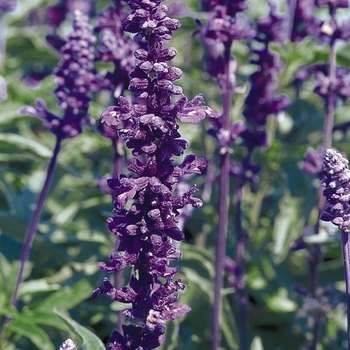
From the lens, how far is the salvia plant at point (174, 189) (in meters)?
1.96

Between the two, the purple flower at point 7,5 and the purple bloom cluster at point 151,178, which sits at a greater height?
the purple flower at point 7,5

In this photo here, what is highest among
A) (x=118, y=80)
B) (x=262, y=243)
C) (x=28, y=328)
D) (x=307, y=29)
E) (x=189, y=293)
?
(x=307, y=29)

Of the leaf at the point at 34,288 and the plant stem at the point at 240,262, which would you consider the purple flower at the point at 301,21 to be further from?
the leaf at the point at 34,288

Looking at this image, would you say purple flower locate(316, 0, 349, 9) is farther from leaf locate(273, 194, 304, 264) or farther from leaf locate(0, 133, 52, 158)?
leaf locate(0, 133, 52, 158)

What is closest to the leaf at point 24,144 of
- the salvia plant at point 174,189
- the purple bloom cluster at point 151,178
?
the salvia plant at point 174,189

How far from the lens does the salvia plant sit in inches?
77.2

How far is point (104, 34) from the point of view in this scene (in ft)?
10.8

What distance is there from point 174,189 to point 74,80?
4.94 feet

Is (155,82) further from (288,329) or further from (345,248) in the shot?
(288,329)

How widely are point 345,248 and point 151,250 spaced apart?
647 mm

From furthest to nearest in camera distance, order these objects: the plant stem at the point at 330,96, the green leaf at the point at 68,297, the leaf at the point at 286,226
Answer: the leaf at the point at 286,226 < the plant stem at the point at 330,96 < the green leaf at the point at 68,297

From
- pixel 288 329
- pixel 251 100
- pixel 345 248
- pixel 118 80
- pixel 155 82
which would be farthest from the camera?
pixel 288 329

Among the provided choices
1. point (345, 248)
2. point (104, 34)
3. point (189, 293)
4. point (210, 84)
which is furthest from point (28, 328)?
point (210, 84)

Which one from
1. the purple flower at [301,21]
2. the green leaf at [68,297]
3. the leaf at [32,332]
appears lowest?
the leaf at [32,332]
